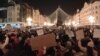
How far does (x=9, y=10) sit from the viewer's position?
98.2 m

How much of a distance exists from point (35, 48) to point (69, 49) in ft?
6.08

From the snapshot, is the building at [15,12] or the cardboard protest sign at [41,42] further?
the building at [15,12]

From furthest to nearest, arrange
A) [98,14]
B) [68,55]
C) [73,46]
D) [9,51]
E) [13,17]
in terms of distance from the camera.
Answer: [98,14] → [13,17] → [73,46] → [68,55] → [9,51]

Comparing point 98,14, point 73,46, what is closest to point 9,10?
point 98,14

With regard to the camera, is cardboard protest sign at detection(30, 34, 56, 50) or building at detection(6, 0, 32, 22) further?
building at detection(6, 0, 32, 22)

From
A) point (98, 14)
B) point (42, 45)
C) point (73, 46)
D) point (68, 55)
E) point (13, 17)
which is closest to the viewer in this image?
point (42, 45)

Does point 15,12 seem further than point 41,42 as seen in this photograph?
Yes

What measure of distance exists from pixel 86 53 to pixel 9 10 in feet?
298

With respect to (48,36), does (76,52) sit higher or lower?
lower

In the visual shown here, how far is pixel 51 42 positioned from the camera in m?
8.31

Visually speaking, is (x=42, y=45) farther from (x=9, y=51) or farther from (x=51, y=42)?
(x=9, y=51)

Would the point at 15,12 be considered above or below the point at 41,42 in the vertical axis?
below

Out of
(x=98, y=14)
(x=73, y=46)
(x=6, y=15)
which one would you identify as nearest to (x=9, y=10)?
(x=6, y=15)

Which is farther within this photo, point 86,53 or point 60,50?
point 60,50
